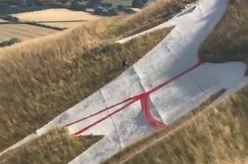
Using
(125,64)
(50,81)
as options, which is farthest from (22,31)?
(125,64)

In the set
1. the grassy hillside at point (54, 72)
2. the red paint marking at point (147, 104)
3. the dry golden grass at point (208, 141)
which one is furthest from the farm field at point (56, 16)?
the dry golden grass at point (208, 141)

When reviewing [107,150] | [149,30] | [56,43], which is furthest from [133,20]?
[107,150]

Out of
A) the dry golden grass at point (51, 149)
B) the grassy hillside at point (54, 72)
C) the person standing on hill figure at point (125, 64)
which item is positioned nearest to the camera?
the dry golden grass at point (51, 149)

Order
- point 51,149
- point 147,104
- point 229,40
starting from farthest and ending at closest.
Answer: point 229,40 < point 147,104 < point 51,149

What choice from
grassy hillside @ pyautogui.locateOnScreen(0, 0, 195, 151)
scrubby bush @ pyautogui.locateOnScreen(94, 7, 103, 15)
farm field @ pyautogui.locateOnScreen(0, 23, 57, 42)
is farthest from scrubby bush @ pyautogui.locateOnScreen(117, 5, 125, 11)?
grassy hillside @ pyautogui.locateOnScreen(0, 0, 195, 151)

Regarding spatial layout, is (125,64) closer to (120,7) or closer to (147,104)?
(147,104)

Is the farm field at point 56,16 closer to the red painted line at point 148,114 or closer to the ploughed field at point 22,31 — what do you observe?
the ploughed field at point 22,31

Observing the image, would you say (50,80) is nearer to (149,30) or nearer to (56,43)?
(56,43)
